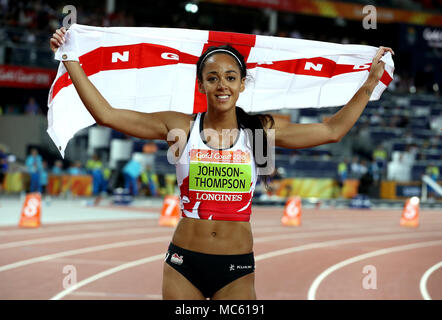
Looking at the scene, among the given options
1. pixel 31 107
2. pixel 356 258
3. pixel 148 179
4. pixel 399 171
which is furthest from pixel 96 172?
pixel 356 258

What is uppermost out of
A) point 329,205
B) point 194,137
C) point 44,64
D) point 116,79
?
point 44,64

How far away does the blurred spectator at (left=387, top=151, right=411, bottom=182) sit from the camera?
96.2 feet

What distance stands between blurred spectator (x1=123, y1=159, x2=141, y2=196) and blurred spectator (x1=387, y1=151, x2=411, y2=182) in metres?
11.5

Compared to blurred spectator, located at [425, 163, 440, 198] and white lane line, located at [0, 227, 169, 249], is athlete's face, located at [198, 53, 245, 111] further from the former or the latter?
blurred spectator, located at [425, 163, 440, 198]

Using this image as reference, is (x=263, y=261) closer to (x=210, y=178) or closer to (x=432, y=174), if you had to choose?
(x=210, y=178)

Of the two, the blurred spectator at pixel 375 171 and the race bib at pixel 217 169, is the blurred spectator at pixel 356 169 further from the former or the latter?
the race bib at pixel 217 169

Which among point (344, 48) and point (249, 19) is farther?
point (249, 19)

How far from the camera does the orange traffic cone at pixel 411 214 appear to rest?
18188 millimetres

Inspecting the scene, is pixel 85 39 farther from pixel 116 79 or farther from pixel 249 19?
pixel 249 19

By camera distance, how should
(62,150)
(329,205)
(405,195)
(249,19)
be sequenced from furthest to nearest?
(249,19) < (405,195) < (329,205) < (62,150)

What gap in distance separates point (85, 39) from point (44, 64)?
72.3 feet

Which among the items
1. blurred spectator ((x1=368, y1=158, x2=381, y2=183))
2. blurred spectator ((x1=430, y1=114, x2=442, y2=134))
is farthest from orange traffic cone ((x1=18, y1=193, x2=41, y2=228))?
blurred spectator ((x1=430, y1=114, x2=442, y2=134))
